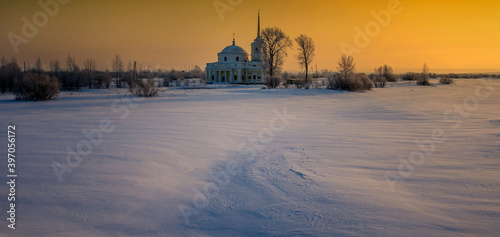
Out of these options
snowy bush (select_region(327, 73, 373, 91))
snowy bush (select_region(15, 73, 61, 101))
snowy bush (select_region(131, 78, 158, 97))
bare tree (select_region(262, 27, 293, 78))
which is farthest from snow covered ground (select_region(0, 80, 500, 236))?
bare tree (select_region(262, 27, 293, 78))

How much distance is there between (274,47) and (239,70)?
8.04 metres

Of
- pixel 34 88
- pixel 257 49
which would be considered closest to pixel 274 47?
pixel 257 49

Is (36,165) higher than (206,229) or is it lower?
higher

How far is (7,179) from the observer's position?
430 cm

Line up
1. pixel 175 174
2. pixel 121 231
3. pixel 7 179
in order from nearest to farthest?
pixel 121 231 → pixel 7 179 → pixel 175 174

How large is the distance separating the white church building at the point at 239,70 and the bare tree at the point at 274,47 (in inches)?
90.7

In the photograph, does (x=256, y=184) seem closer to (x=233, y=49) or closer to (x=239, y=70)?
(x=239, y=70)

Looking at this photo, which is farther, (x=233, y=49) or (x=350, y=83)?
(x=233, y=49)

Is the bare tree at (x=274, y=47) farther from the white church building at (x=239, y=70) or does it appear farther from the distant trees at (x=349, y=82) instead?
the distant trees at (x=349, y=82)

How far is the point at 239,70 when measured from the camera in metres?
53.9

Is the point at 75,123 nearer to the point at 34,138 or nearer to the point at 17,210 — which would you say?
the point at 34,138

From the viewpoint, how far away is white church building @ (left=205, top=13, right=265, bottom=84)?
5394 cm

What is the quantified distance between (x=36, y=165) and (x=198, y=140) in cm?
328

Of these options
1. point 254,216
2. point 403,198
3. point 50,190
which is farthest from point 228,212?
point 50,190
